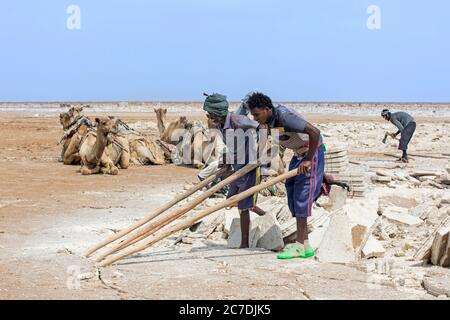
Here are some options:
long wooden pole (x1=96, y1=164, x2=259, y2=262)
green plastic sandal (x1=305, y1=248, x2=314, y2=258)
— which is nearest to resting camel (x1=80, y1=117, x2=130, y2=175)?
long wooden pole (x1=96, y1=164, x2=259, y2=262)

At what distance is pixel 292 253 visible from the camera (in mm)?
5930

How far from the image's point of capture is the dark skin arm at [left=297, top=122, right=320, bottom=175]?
567 centimetres

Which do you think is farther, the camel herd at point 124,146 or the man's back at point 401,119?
the man's back at point 401,119

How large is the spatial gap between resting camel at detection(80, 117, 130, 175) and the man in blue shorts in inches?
306

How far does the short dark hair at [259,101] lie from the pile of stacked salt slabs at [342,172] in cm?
386

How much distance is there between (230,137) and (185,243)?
159cm

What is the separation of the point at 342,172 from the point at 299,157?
360 centimetres

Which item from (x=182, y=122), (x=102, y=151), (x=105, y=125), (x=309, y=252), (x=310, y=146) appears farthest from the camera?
(x=182, y=122)

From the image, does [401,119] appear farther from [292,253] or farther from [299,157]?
[292,253]

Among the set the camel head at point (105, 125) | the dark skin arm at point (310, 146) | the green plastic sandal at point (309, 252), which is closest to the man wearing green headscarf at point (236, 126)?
the dark skin arm at point (310, 146)

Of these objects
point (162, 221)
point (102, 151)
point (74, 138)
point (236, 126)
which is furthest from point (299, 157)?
point (74, 138)

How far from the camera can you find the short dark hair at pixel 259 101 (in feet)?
18.6

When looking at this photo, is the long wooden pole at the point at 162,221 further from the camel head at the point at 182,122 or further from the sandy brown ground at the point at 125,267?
the camel head at the point at 182,122

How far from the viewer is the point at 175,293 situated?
4.77 meters
